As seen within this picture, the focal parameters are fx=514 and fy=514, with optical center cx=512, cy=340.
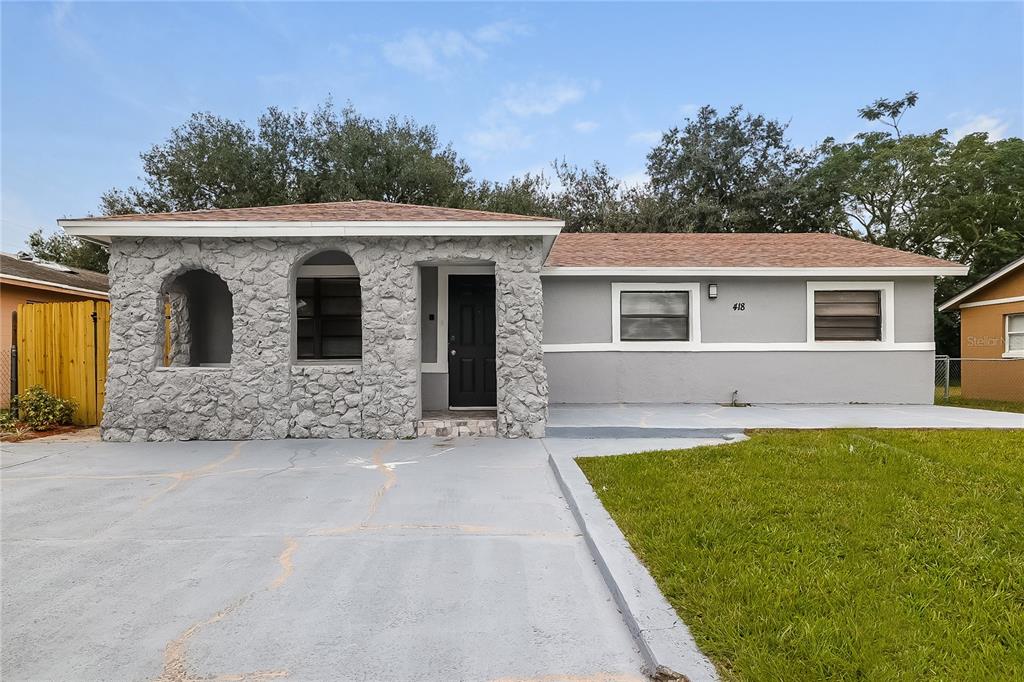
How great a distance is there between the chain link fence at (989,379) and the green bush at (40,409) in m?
16.5

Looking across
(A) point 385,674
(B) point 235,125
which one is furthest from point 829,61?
(B) point 235,125

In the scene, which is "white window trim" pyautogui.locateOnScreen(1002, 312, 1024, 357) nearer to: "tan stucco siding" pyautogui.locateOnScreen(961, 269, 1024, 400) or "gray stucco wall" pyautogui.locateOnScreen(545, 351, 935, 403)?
"tan stucco siding" pyautogui.locateOnScreen(961, 269, 1024, 400)

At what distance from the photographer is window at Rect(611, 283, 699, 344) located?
967 cm

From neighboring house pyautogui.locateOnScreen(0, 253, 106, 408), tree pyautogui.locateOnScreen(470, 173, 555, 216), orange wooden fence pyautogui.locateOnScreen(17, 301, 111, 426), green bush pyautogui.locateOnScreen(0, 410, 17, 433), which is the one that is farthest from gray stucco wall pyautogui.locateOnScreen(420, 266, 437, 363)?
tree pyautogui.locateOnScreen(470, 173, 555, 216)

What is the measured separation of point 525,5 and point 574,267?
8516 millimetres

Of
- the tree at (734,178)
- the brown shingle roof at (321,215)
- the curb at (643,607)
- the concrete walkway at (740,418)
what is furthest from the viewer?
the tree at (734,178)

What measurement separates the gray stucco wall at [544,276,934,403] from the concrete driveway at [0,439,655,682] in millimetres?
4347

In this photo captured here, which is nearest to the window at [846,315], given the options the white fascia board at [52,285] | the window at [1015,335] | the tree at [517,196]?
the window at [1015,335]

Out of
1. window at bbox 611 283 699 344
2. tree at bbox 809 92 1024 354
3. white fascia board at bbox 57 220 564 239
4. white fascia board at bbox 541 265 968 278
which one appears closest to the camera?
white fascia board at bbox 57 220 564 239

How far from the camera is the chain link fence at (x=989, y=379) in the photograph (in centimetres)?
1188

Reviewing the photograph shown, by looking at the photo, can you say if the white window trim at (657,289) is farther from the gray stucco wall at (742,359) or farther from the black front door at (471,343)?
the black front door at (471,343)

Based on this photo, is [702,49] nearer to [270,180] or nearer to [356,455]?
[356,455]

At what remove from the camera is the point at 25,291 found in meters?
11.0

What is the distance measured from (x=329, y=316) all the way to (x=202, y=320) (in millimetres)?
2357
